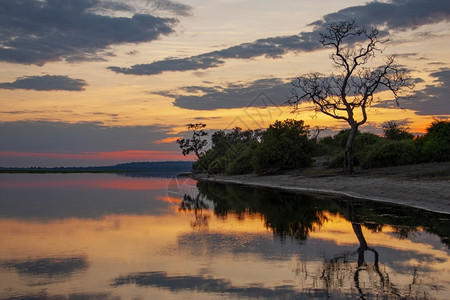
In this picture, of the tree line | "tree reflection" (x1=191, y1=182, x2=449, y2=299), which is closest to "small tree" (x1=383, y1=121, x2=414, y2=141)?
the tree line

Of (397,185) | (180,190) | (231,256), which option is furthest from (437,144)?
(231,256)

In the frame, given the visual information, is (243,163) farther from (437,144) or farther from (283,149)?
(437,144)

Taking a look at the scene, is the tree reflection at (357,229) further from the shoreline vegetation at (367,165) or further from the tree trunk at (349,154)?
the tree trunk at (349,154)

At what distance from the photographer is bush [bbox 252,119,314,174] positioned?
67.2 metres

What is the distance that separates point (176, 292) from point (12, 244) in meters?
8.92

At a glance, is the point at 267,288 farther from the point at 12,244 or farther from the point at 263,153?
the point at 263,153

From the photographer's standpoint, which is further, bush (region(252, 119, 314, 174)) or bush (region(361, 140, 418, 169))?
bush (region(252, 119, 314, 174))

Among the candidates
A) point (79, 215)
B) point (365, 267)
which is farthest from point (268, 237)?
point (79, 215)

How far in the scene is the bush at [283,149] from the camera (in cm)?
6719

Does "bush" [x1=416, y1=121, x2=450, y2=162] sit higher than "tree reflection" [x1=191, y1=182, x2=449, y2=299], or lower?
higher

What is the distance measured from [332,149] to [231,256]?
69.6 m

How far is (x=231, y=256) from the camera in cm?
1355

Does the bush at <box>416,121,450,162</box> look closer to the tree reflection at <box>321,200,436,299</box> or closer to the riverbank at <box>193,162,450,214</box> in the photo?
the riverbank at <box>193,162,450,214</box>

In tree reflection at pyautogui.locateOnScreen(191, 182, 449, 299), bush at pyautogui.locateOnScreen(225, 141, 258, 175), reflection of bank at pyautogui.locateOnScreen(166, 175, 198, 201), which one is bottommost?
reflection of bank at pyautogui.locateOnScreen(166, 175, 198, 201)
